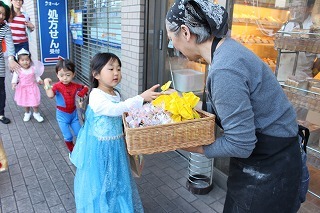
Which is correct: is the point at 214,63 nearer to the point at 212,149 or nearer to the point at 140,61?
the point at 212,149

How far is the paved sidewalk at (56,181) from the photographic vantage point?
10.4 feet

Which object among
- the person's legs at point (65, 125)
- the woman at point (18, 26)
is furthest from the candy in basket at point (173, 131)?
the woman at point (18, 26)

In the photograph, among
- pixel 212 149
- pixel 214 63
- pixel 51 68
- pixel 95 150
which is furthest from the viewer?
pixel 51 68

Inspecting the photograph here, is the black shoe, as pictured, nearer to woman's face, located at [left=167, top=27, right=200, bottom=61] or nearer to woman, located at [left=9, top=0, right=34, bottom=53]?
woman, located at [left=9, top=0, right=34, bottom=53]

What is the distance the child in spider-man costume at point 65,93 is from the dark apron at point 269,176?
9.56 ft

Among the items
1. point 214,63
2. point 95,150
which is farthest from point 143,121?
Result: point 95,150

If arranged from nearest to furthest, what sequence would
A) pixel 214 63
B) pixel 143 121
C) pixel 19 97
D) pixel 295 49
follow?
pixel 214 63, pixel 143 121, pixel 295 49, pixel 19 97

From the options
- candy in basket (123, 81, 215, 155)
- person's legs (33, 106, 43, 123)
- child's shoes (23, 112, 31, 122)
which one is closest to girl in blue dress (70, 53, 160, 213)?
candy in basket (123, 81, 215, 155)

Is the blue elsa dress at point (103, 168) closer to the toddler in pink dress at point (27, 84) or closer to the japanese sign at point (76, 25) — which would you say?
the toddler in pink dress at point (27, 84)

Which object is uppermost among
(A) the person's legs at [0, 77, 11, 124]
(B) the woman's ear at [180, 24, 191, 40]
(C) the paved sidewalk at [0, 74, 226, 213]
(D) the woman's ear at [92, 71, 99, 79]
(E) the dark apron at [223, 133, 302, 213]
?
(B) the woman's ear at [180, 24, 191, 40]

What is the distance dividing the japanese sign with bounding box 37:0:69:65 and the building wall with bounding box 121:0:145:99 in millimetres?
3042

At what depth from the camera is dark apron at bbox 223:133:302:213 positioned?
1.53 meters

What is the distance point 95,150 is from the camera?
101 inches

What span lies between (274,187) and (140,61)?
135 inches
